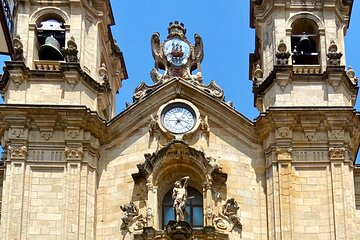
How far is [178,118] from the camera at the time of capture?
30.1m

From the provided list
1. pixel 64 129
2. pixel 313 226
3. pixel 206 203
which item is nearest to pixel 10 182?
pixel 64 129

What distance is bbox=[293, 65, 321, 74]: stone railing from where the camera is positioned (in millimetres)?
30641

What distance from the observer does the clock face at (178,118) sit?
2992 cm

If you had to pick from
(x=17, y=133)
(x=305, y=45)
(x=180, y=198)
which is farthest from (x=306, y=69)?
(x=17, y=133)

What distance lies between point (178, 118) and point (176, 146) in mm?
1100

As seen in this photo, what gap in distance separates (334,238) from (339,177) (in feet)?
5.53

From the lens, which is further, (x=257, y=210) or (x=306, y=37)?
(x=306, y=37)

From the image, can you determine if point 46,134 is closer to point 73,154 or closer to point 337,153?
point 73,154

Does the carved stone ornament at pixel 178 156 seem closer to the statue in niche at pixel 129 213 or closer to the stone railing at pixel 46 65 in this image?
the statue in niche at pixel 129 213

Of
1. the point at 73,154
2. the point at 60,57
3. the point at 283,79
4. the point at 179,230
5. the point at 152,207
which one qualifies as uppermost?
the point at 60,57

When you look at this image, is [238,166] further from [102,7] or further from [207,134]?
[102,7]

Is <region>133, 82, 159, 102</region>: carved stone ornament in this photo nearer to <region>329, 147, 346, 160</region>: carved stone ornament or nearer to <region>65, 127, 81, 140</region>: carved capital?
<region>65, 127, 81, 140</region>: carved capital

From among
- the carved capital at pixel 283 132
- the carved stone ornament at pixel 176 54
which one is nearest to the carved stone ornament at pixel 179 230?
the carved capital at pixel 283 132

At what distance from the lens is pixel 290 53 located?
3080cm
